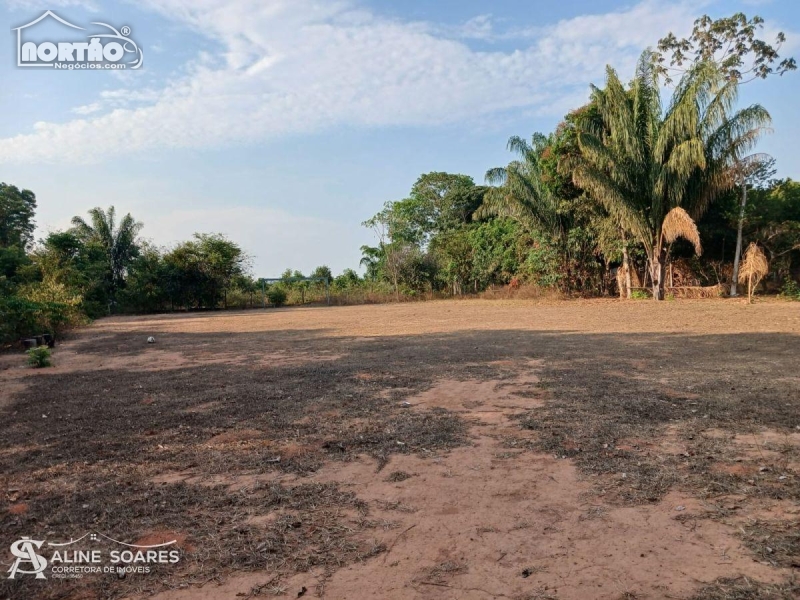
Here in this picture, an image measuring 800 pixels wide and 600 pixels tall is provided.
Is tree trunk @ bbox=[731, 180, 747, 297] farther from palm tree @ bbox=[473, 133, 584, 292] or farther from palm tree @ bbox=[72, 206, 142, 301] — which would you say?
palm tree @ bbox=[72, 206, 142, 301]

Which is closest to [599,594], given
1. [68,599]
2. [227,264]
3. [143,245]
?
[68,599]

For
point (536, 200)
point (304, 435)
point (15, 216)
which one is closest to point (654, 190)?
point (536, 200)

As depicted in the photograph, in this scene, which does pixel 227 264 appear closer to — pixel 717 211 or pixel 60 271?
pixel 60 271

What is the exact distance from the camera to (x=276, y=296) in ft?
93.0

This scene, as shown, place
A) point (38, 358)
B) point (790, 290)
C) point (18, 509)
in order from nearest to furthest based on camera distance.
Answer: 1. point (18, 509)
2. point (38, 358)
3. point (790, 290)

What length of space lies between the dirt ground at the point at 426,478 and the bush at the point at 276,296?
21.7 metres

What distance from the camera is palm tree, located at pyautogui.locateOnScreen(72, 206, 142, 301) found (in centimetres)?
2658

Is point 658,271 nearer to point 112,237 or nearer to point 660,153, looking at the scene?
point 660,153

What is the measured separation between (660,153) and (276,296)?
20245mm

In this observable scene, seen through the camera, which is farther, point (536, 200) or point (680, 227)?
point (536, 200)

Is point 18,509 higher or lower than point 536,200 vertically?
lower

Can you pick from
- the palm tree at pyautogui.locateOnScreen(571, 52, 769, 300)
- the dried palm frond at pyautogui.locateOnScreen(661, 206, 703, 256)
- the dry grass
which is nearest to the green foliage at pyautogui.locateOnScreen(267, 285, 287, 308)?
the palm tree at pyautogui.locateOnScreen(571, 52, 769, 300)

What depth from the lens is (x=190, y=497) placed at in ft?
9.16

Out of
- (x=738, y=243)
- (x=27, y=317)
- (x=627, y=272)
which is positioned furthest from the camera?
(x=627, y=272)
